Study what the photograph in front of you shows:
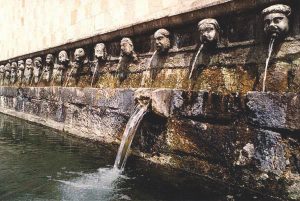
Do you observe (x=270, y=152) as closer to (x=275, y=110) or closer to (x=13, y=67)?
(x=275, y=110)

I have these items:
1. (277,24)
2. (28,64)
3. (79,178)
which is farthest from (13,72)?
(277,24)

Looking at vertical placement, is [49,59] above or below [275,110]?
above

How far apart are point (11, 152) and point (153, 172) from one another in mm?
2041

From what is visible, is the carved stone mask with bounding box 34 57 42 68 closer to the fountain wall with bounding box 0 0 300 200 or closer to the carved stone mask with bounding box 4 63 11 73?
the carved stone mask with bounding box 4 63 11 73

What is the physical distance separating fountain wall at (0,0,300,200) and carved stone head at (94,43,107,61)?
1.08 feet

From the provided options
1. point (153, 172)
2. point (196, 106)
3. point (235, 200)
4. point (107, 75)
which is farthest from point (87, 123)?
point (235, 200)

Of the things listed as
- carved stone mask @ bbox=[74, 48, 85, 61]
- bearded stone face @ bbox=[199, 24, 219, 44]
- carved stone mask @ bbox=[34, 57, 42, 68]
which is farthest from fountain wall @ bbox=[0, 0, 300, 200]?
carved stone mask @ bbox=[34, 57, 42, 68]

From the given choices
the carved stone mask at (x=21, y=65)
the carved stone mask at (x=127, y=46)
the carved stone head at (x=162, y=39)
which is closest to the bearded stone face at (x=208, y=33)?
the carved stone head at (x=162, y=39)

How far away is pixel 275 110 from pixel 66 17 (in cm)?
652

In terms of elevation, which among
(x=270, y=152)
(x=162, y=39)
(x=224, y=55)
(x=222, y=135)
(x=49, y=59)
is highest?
(x=49, y=59)

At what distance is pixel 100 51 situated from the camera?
5.57 meters

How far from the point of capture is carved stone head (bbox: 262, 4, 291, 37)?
2973 millimetres

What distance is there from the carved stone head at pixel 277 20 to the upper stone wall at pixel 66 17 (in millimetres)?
592

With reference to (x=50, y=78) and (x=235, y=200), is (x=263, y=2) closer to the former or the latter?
(x=235, y=200)
